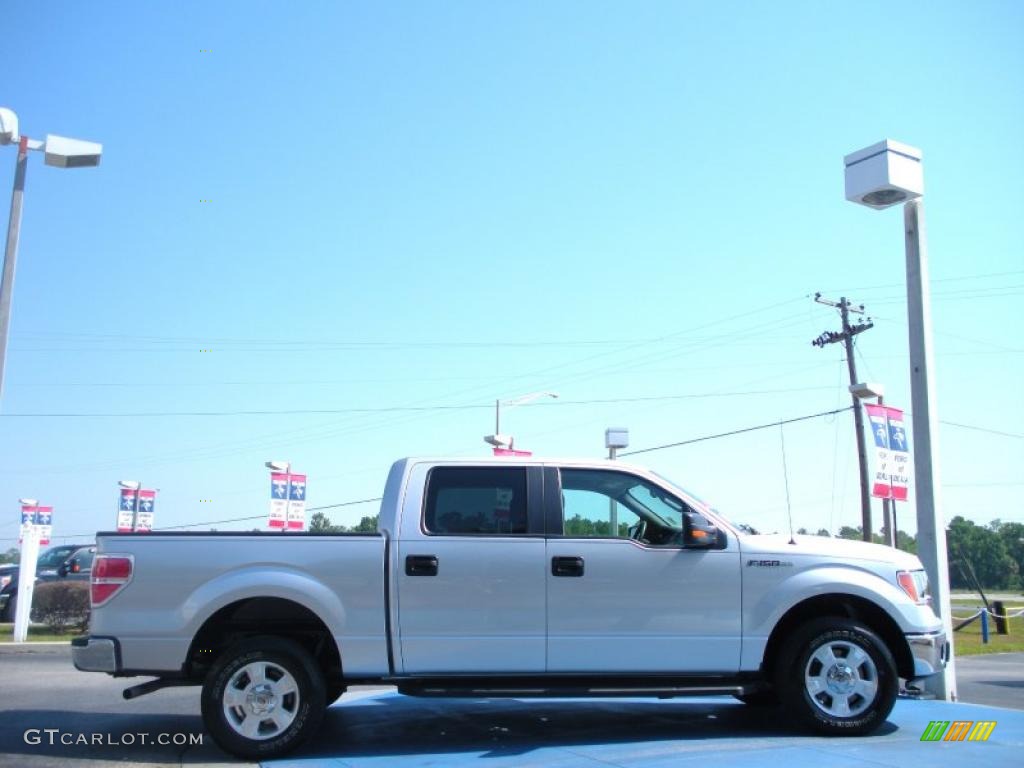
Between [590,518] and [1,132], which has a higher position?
[1,132]

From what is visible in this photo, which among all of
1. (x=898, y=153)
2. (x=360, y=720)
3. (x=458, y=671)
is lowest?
→ (x=360, y=720)

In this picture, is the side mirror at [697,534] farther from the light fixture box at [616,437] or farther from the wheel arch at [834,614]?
the light fixture box at [616,437]

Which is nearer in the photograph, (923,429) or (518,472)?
(518,472)

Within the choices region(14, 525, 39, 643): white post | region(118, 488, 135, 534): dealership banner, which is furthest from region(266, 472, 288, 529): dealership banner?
region(14, 525, 39, 643): white post

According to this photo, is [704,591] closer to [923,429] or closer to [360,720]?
[360,720]

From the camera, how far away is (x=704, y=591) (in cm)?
645

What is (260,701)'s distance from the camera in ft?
20.2

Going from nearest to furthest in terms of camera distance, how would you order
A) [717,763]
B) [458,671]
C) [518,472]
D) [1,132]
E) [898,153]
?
[717,763], [458,671], [518,472], [898,153], [1,132]

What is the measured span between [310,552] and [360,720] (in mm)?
2110

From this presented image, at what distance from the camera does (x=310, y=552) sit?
629 cm

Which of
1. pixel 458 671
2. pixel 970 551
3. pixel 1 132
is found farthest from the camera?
pixel 970 551

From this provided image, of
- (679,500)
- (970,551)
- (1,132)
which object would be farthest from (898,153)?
(970,551)

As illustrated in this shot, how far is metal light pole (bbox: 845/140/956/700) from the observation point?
884 cm
